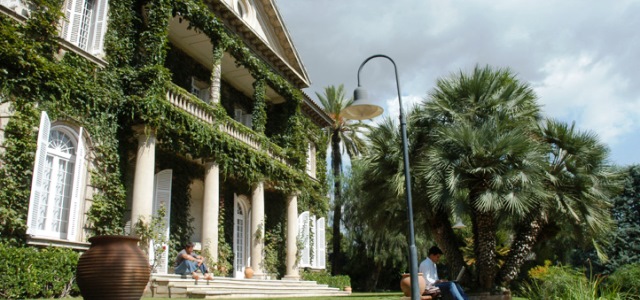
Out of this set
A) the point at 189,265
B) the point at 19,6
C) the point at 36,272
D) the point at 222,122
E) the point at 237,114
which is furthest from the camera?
the point at 237,114

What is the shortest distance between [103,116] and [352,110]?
7248 mm

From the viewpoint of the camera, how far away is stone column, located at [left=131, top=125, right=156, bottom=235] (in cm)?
1230

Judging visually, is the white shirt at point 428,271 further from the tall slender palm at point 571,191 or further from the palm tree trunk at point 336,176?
the palm tree trunk at point 336,176

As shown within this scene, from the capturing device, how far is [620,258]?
27.6 m

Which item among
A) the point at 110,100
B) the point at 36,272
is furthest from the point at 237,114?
the point at 36,272

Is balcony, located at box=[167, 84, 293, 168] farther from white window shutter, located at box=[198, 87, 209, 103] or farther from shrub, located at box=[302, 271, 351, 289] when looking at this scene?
shrub, located at box=[302, 271, 351, 289]

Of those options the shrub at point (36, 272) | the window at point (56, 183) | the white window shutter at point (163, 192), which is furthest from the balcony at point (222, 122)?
the shrub at point (36, 272)

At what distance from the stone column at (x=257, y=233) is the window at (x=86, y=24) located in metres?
7.11

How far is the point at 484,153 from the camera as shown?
13523 mm

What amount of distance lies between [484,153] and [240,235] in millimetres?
9724

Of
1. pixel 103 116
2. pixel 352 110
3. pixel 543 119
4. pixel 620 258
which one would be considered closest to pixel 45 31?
pixel 103 116

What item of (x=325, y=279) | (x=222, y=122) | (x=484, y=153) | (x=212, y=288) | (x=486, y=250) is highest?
(x=222, y=122)

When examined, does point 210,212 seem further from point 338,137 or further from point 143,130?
point 338,137

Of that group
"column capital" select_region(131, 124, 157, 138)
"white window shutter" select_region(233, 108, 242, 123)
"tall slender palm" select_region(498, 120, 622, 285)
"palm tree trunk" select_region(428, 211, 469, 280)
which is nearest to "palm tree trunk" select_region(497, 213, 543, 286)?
"tall slender palm" select_region(498, 120, 622, 285)
